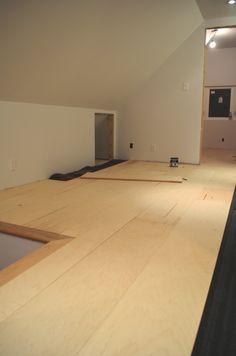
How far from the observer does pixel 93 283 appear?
1326mm

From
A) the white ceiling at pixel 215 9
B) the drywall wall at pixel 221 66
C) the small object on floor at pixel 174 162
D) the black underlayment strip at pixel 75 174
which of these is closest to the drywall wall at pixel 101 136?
the black underlayment strip at pixel 75 174

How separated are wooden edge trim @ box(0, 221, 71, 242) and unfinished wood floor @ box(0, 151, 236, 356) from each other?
6cm

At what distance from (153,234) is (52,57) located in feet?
6.14

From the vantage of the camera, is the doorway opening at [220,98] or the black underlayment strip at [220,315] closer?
the black underlayment strip at [220,315]

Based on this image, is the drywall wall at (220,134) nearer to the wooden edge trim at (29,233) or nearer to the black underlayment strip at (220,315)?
the black underlayment strip at (220,315)

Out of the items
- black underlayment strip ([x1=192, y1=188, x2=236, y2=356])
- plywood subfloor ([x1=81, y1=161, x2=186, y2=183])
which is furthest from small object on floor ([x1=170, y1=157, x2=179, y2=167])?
black underlayment strip ([x1=192, y1=188, x2=236, y2=356])

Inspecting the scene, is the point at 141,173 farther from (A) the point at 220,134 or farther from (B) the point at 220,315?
(A) the point at 220,134

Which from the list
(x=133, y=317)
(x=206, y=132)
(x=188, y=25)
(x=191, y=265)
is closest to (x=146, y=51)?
(x=188, y=25)

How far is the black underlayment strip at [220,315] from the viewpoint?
98cm

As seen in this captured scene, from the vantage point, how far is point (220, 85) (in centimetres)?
745

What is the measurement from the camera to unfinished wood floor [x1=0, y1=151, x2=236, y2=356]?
100 centimetres

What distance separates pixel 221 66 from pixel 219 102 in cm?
83

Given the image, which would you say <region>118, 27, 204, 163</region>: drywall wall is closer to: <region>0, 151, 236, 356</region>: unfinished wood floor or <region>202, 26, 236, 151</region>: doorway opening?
<region>0, 151, 236, 356</region>: unfinished wood floor

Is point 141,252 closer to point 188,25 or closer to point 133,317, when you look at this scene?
point 133,317
